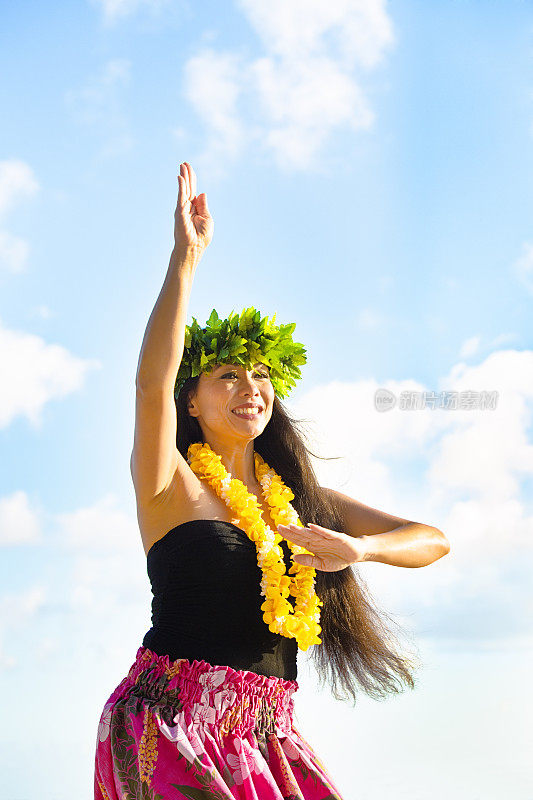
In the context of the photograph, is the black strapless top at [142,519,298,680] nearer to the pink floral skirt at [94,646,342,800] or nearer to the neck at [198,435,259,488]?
the pink floral skirt at [94,646,342,800]

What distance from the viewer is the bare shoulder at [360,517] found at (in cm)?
256

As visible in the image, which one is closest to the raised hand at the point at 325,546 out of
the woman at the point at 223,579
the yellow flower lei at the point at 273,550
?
the woman at the point at 223,579

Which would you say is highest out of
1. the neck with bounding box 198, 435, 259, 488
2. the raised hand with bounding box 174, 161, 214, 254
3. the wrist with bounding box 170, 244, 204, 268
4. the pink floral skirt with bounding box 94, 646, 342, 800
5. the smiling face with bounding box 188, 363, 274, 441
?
the raised hand with bounding box 174, 161, 214, 254

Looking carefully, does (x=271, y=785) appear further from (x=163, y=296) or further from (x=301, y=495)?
(x=163, y=296)

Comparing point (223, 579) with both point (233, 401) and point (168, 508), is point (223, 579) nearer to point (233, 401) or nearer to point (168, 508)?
point (168, 508)

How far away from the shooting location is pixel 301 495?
264cm

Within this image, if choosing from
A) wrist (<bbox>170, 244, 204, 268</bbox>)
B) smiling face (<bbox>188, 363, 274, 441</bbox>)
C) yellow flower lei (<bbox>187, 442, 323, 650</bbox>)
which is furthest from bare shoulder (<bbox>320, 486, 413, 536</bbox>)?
wrist (<bbox>170, 244, 204, 268</bbox>)

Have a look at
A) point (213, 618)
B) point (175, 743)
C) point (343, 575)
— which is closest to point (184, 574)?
point (213, 618)

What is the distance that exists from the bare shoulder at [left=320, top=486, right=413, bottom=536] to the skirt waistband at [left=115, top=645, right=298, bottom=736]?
54 cm

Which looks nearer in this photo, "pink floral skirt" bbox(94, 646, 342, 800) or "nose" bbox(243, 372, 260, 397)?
"pink floral skirt" bbox(94, 646, 342, 800)

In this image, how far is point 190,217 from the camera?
86.9 inches

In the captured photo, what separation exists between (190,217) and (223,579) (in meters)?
0.87

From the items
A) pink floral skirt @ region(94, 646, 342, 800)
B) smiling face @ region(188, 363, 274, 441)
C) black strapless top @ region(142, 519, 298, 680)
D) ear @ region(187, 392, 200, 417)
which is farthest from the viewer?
ear @ region(187, 392, 200, 417)

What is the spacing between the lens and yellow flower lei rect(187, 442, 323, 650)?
2229 mm
